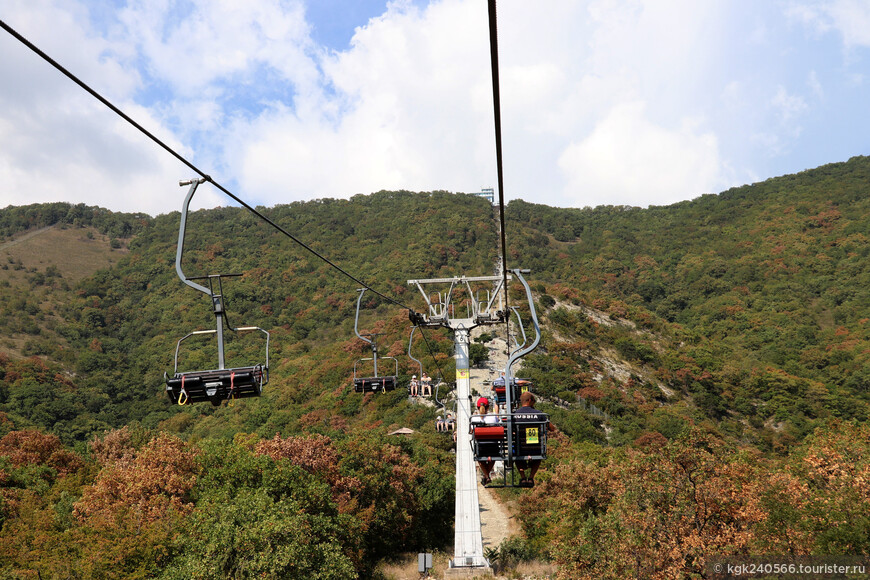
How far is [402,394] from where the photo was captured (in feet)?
192

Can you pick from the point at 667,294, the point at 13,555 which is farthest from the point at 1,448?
the point at 667,294

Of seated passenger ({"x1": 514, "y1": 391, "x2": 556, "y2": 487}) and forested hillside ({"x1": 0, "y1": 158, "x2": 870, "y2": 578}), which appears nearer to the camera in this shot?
seated passenger ({"x1": 514, "y1": 391, "x2": 556, "y2": 487})

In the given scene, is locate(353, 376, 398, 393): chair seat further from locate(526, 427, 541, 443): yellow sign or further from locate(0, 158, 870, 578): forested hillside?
locate(526, 427, 541, 443): yellow sign

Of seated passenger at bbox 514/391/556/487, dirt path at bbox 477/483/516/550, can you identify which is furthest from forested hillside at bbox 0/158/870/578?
seated passenger at bbox 514/391/556/487

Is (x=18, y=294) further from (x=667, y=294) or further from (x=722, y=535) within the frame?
(x=722, y=535)

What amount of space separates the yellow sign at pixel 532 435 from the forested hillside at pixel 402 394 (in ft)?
25.6

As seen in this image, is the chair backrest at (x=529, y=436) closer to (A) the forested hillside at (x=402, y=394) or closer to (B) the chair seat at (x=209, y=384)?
(B) the chair seat at (x=209, y=384)

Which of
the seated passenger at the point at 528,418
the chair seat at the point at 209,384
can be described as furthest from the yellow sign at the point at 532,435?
the chair seat at the point at 209,384

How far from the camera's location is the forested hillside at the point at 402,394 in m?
18.2

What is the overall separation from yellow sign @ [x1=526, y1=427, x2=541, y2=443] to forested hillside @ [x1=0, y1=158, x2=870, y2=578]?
25.6 feet

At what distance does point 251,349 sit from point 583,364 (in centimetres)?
4050

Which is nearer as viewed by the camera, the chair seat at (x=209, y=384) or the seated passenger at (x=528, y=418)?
the chair seat at (x=209, y=384)

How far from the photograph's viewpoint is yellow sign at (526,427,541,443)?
402 inches

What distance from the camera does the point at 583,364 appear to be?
63.4 m
